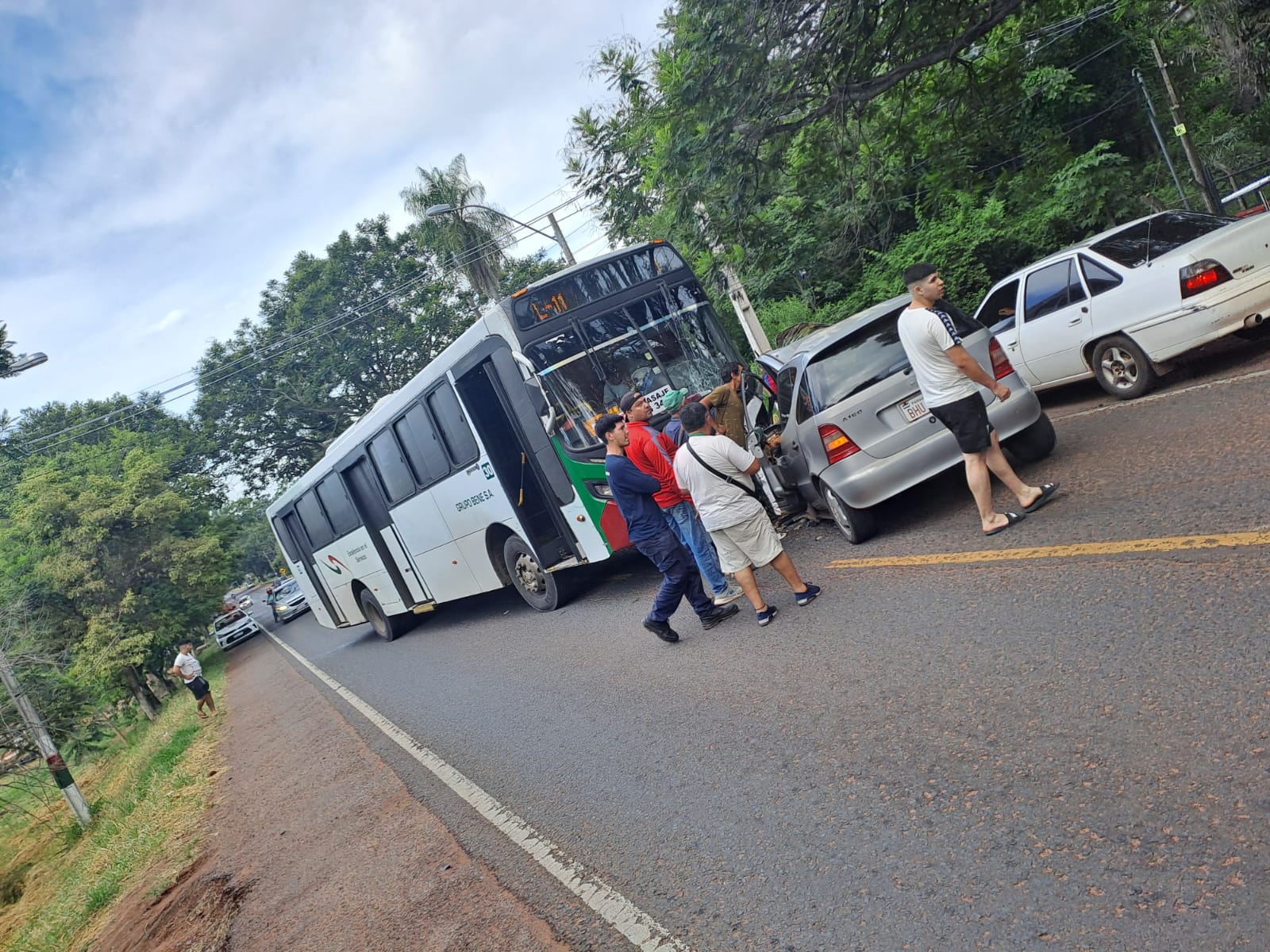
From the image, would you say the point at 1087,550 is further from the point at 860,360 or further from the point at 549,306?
the point at 549,306

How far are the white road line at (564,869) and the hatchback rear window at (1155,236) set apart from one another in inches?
286

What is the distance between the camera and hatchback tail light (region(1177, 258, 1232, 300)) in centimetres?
757

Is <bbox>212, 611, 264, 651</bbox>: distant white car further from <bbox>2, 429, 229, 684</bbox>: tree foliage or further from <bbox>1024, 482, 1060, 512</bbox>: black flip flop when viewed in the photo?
<bbox>1024, 482, 1060, 512</bbox>: black flip flop

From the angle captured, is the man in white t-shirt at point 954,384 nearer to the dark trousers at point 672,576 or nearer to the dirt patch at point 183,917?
the dark trousers at point 672,576

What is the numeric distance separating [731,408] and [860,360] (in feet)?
5.81

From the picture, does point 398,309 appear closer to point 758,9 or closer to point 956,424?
point 758,9

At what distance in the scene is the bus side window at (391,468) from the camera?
12578mm

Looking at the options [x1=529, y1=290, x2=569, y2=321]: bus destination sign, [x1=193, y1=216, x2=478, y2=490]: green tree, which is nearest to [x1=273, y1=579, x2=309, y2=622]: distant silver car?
[x1=193, y1=216, x2=478, y2=490]: green tree

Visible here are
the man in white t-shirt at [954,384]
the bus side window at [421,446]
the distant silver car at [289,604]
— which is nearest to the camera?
the man in white t-shirt at [954,384]

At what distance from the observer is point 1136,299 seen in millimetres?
8117

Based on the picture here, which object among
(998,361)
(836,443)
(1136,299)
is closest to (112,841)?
(836,443)

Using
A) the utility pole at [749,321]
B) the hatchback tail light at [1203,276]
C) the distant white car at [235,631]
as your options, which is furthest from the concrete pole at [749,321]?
the distant white car at [235,631]

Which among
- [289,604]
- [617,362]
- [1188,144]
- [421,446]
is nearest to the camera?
[617,362]

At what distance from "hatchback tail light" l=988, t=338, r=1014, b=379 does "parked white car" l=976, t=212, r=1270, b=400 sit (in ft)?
6.84
